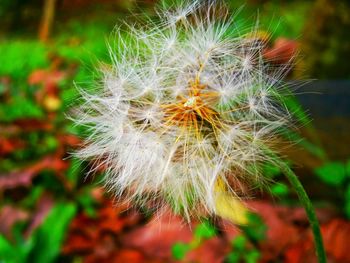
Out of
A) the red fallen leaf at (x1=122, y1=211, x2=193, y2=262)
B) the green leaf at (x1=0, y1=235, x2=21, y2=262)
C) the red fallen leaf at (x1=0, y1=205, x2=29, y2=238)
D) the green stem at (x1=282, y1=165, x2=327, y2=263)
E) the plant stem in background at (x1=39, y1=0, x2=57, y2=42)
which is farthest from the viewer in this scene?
the plant stem in background at (x1=39, y1=0, x2=57, y2=42)

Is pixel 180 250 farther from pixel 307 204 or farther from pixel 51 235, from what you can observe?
pixel 307 204

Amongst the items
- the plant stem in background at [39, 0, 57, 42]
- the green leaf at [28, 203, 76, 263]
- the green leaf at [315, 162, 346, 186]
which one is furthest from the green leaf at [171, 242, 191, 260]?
the plant stem in background at [39, 0, 57, 42]

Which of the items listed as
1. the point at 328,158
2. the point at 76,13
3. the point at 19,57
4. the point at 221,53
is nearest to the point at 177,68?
the point at 221,53

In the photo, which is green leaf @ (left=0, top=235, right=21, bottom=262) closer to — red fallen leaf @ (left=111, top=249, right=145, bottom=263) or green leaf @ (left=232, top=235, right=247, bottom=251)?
red fallen leaf @ (left=111, top=249, right=145, bottom=263)

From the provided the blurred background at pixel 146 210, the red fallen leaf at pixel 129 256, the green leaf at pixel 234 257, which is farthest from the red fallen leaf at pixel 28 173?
the green leaf at pixel 234 257

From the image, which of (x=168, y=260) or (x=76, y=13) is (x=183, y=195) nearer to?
(x=168, y=260)

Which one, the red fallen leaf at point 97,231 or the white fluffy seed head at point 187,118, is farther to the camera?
the red fallen leaf at point 97,231

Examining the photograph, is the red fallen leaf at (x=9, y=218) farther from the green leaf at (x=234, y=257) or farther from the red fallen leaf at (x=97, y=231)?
the green leaf at (x=234, y=257)
